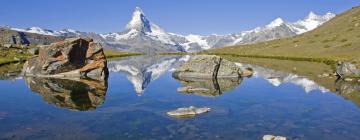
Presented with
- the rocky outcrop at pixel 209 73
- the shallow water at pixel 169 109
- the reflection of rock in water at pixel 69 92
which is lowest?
the shallow water at pixel 169 109

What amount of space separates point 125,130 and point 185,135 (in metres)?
5.81

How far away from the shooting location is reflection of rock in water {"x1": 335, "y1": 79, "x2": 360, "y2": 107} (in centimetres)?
5940

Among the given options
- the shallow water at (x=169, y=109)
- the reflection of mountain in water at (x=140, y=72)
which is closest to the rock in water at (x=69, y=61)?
the shallow water at (x=169, y=109)

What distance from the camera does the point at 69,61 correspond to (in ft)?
278

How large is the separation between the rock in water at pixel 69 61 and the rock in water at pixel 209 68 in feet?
58.0

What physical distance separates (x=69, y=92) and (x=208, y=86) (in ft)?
74.7

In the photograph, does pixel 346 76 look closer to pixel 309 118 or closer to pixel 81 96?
pixel 309 118

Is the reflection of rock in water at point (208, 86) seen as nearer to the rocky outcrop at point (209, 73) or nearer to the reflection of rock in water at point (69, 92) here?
the rocky outcrop at point (209, 73)

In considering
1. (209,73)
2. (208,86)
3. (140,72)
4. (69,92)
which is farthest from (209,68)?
(140,72)

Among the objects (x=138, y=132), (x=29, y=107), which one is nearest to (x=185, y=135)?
(x=138, y=132)

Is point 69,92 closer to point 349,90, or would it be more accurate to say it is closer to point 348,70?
point 349,90

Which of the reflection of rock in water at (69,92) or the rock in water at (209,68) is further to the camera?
the rock in water at (209,68)

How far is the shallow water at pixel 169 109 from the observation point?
38.6m

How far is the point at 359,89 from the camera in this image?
221 ft
